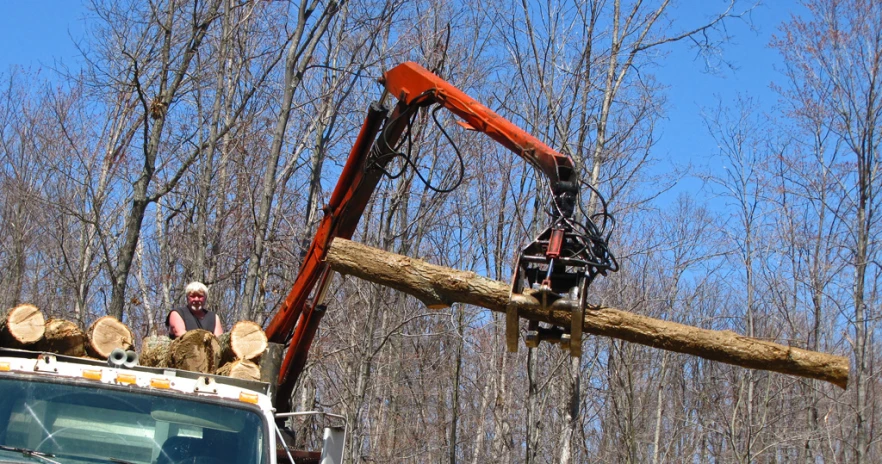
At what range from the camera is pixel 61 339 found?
24.5 feet

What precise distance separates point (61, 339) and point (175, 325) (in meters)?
1.14

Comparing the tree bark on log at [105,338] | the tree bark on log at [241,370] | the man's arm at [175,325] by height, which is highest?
the man's arm at [175,325]

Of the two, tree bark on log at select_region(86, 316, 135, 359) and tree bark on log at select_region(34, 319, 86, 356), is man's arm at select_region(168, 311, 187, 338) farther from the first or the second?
tree bark on log at select_region(34, 319, 86, 356)

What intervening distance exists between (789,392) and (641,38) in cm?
1888

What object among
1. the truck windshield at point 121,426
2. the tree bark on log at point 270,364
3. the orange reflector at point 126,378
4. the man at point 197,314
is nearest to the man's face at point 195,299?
the man at point 197,314

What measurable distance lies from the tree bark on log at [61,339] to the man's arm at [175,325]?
946 millimetres

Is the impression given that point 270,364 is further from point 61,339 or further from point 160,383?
point 160,383

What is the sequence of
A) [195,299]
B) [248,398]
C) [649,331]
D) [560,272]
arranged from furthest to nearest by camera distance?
[195,299] → [649,331] → [560,272] → [248,398]

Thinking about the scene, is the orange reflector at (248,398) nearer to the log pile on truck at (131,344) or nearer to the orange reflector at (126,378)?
the orange reflector at (126,378)

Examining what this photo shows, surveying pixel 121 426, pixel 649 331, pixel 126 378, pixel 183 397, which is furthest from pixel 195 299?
pixel 649 331

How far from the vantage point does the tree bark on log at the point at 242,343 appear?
7.83 metres

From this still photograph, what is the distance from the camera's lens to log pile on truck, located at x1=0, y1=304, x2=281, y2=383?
735cm

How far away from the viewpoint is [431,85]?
883 cm

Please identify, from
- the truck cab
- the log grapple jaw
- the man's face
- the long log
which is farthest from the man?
the log grapple jaw
